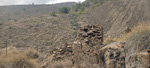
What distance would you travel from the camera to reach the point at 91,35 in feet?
20.7

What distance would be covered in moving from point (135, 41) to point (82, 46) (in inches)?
94.2

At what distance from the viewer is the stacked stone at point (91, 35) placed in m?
6.10

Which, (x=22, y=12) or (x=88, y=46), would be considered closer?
(x=88, y=46)

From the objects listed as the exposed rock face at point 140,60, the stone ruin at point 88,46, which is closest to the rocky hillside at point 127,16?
the stone ruin at point 88,46

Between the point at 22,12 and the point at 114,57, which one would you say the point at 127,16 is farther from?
the point at 22,12

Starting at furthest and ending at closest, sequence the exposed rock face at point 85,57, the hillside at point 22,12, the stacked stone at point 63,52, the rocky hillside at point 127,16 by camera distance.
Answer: the hillside at point 22,12, the rocky hillside at point 127,16, the stacked stone at point 63,52, the exposed rock face at point 85,57

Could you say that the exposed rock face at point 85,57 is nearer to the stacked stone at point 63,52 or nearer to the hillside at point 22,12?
the stacked stone at point 63,52

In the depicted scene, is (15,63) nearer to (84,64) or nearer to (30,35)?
(84,64)

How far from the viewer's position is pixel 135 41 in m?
4.11

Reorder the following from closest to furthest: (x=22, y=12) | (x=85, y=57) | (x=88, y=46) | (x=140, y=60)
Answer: (x=140, y=60), (x=85, y=57), (x=88, y=46), (x=22, y=12)

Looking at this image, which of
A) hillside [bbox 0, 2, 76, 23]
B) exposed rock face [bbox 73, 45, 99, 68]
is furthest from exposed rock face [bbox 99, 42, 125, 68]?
hillside [bbox 0, 2, 76, 23]

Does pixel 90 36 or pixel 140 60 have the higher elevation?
pixel 90 36

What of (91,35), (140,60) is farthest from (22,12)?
(140,60)

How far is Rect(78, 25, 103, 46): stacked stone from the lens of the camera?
20.0 ft
